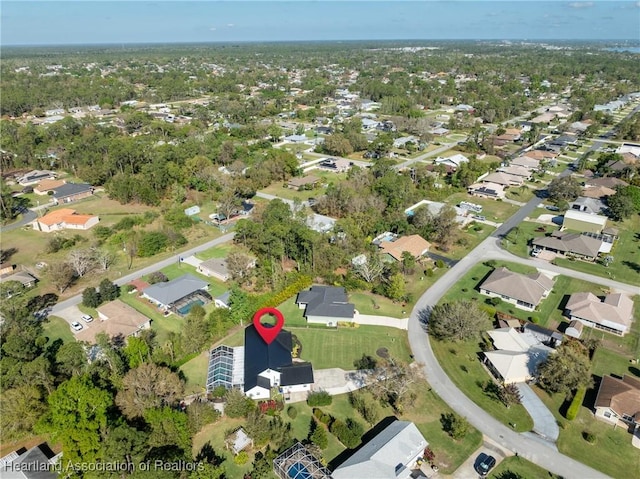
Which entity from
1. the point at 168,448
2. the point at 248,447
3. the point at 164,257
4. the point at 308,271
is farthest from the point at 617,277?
the point at 164,257

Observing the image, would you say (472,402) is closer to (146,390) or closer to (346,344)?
(346,344)

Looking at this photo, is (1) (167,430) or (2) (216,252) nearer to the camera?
(1) (167,430)

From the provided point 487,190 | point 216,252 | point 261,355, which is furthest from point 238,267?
point 487,190

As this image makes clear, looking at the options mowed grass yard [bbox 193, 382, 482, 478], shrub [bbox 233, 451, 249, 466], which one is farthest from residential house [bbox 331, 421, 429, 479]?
shrub [bbox 233, 451, 249, 466]

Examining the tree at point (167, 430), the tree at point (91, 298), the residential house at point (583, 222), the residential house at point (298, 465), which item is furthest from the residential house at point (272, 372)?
the residential house at point (583, 222)

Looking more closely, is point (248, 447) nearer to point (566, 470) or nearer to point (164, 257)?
point (566, 470)

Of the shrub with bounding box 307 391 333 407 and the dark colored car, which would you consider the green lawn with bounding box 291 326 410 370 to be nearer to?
the shrub with bounding box 307 391 333 407

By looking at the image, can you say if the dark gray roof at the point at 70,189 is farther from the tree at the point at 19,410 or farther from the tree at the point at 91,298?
the tree at the point at 19,410
